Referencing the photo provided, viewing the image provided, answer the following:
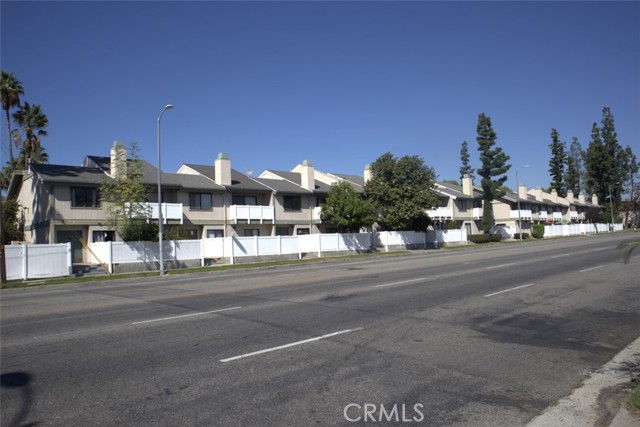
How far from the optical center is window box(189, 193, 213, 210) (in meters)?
40.0

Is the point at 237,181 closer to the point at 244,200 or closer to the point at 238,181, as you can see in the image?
the point at 238,181

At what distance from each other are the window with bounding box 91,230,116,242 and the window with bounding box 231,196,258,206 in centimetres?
1078

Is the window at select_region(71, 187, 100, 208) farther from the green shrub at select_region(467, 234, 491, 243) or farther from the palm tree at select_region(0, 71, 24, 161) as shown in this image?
the green shrub at select_region(467, 234, 491, 243)

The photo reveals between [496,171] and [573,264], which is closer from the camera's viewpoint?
[573,264]

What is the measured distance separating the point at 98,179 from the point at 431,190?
2787 cm

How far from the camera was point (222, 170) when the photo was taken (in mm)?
42281

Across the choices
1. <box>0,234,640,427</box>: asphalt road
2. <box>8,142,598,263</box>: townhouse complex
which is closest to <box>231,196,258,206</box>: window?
<box>8,142,598,263</box>: townhouse complex

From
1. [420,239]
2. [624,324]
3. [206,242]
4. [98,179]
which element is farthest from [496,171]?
[624,324]

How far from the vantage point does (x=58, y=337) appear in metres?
→ 8.65

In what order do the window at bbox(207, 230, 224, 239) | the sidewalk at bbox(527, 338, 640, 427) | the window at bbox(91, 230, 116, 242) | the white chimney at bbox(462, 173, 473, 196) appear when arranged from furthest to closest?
1. the white chimney at bbox(462, 173, 473, 196)
2. the window at bbox(207, 230, 224, 239)
3. the window at bbox(91, 230, 116, 242)
4. the sidewalk at bbox(527, 338, 640, 427)

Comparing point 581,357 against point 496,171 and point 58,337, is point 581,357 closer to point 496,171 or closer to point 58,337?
point 58,337

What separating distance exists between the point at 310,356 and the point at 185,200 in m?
34.3

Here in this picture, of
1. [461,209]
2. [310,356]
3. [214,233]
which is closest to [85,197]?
[214,233]

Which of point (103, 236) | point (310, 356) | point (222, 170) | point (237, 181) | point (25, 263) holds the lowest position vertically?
point (310, 356)
